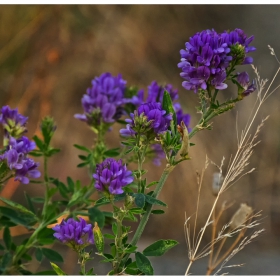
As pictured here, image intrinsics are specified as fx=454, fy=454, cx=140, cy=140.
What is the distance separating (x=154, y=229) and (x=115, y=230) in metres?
1.16

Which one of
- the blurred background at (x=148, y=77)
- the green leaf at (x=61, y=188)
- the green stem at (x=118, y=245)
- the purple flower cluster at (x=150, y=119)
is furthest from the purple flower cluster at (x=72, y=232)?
the blurred background at (x=148, y=77)

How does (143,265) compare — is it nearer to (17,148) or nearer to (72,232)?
(72,232)

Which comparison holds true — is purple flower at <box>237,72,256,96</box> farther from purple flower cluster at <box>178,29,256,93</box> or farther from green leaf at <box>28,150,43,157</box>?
green leaf at <box>28,150,43,157</box>

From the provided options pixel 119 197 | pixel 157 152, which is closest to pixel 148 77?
pixel 157 152

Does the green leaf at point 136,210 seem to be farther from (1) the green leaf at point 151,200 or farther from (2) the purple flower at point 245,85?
(2) the purple flower at point 245,85

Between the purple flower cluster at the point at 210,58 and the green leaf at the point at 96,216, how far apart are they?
1.04 ft

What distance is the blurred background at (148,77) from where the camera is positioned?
1700 mm

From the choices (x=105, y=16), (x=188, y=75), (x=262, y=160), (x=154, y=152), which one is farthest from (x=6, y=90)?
(x=188, y=75)

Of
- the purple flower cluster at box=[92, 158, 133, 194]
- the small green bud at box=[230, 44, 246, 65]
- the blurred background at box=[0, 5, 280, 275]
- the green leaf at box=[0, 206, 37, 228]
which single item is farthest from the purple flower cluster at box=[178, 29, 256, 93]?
the blurred background at box=[0, 5, 280, 275]

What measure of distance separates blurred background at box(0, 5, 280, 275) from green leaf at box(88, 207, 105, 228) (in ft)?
2.77

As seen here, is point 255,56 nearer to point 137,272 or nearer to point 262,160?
point 262,160

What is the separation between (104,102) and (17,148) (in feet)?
0.85

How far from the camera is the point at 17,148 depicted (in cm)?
71

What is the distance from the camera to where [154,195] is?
0.63m
